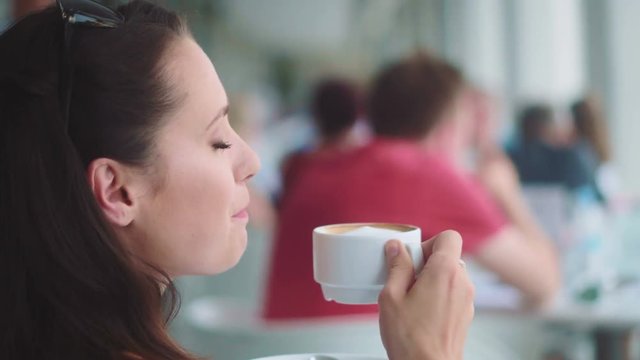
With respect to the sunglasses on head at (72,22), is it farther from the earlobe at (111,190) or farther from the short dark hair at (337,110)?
the short dark hair at (337,110)

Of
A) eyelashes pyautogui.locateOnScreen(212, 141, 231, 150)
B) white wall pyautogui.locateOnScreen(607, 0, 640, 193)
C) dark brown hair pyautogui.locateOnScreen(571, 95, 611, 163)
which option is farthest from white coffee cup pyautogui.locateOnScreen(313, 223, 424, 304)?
white wall pyautogui.locateOnScreen(607, 0, 640, 193)

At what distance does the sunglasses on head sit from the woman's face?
0.05 m

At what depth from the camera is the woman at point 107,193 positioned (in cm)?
57

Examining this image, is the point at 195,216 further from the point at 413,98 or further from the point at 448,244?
the point at 413,98

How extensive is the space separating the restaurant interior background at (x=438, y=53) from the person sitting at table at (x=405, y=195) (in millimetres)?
69

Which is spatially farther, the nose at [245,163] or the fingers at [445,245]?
the nose at [245,163]

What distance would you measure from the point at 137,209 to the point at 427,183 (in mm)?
750

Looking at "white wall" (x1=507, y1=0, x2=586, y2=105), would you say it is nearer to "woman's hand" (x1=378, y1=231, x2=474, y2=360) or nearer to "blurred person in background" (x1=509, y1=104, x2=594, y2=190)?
"blurred person in background" (x1=509, y1=104, x2=594, y2=190)

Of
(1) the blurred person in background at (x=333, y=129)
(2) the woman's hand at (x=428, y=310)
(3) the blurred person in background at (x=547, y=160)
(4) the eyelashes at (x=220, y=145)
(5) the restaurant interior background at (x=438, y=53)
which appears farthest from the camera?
(3) the blurred person in background at (x=547, y=160)

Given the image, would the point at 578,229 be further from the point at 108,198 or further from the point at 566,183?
the point at 108,198

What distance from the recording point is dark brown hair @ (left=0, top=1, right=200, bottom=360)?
571 mm

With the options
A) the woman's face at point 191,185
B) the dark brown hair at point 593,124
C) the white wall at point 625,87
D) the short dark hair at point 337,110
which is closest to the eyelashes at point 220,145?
the woman's face at point 191,185

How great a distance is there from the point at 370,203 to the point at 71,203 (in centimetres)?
74

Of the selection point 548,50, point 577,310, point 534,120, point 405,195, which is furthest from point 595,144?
point 405,195
